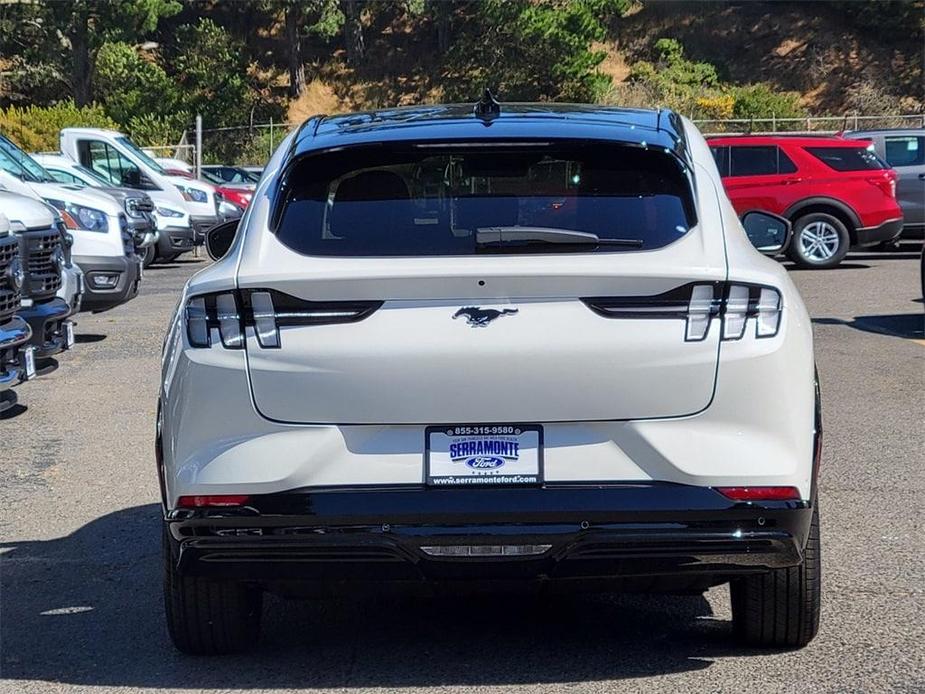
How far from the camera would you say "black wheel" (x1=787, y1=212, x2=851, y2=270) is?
70.7 feet

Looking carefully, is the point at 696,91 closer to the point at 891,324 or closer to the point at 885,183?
the point at 885,183

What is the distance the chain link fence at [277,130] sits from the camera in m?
49.2

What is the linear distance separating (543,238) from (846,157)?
59.7 feet

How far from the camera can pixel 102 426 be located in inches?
378

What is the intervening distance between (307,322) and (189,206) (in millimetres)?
21991

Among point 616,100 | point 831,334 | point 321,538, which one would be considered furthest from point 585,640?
point 616,100

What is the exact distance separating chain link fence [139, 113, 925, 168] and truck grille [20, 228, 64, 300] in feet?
119

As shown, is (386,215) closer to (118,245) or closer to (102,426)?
(102,426)

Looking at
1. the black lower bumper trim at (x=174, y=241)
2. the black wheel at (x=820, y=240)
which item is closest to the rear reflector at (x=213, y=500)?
the black wheel at (x=820, y=240)

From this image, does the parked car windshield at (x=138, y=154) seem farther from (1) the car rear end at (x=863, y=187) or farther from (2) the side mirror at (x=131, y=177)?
(1) the car rear end at (x=863, y=187)

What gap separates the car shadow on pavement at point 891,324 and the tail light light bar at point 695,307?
9.96m

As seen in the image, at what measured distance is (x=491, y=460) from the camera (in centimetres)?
423

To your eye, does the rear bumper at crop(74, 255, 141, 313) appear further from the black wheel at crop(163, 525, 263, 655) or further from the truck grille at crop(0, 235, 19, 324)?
the black wheel at crop(163, 525, 263, 655)

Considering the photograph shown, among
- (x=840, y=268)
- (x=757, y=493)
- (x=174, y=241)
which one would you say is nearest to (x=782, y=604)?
(x=757, y=493)
